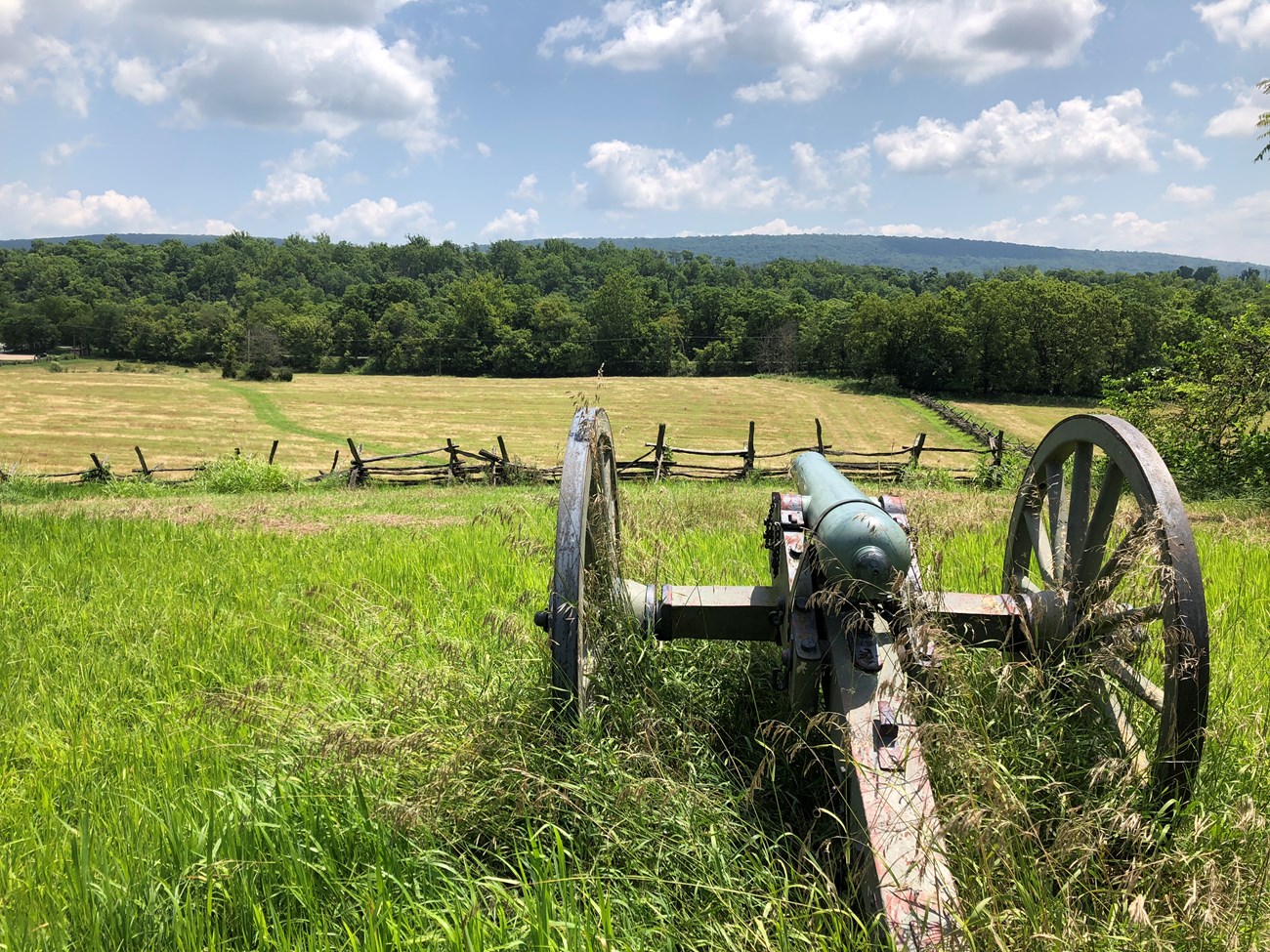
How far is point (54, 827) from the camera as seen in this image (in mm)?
2369

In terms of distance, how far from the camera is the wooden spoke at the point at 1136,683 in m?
2.35

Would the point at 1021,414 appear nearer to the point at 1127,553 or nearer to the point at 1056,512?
the point at 1056,512

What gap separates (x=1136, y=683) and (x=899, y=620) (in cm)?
93

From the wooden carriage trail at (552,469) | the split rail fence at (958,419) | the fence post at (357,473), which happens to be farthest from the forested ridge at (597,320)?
the fence post at (357,473)

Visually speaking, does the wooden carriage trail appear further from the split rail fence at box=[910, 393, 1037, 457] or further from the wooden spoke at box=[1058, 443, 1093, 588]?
the wooden spoke at box=[1058, 443, 1093, 588]

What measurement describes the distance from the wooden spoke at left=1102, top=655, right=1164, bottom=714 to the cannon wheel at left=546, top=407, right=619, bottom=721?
155cm

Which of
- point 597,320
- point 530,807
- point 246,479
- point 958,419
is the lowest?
point 958,419

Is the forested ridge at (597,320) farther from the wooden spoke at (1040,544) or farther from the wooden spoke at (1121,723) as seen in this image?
the wooden spoke at (1121,723)

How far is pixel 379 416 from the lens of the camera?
55.3m

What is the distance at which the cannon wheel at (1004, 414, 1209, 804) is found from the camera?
199 cm

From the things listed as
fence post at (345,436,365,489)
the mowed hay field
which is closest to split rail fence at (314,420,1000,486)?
fence post at (345,436,365,489)

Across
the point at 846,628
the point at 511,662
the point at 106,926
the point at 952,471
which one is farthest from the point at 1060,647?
the point at 952,471

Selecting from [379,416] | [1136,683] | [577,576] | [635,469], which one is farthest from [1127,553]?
[379,416]

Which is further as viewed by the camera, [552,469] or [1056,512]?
[552,469]
